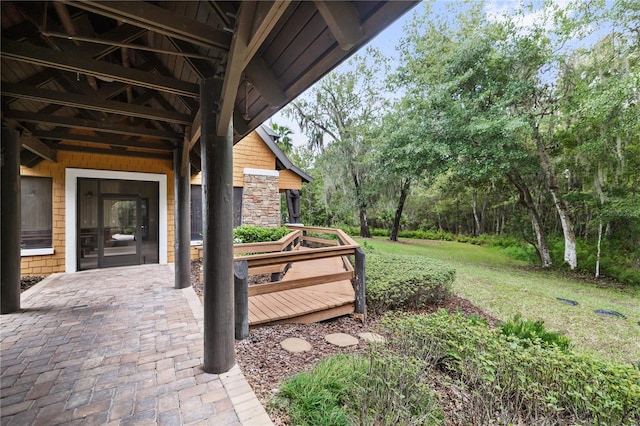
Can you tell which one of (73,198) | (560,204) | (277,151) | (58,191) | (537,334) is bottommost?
(537,334)

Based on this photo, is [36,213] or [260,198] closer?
[36,213]

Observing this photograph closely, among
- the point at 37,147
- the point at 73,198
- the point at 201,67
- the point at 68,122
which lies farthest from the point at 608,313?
the point at 73,198

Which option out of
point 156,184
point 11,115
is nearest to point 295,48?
point 11,115

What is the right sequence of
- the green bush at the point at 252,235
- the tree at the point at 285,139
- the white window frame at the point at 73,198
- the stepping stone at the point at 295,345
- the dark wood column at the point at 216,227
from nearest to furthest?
1. the dark wood column at the point at 216,227
2. the stepping stone at the point at 295,345
3. the white window frame at the point at 73,198
4. the green bush at the point at 252,235
5. the tree at the point at 285,139

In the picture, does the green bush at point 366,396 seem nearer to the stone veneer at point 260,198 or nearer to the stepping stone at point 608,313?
the stepping stone at point 608,313

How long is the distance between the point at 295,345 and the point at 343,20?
303 centimetres

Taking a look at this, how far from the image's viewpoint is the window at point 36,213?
5938mm

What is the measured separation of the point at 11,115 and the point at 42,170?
135 inches

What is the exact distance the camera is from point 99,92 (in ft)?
10.2

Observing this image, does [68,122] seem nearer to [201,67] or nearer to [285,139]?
[201,67]

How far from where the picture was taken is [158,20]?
1.63 meters

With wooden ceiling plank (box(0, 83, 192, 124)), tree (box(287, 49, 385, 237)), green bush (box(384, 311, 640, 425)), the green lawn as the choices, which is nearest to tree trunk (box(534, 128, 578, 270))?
the green lawn

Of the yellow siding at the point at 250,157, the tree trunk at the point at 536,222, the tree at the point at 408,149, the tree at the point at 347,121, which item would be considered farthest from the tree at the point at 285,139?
the tree trunk at the point at 536,222

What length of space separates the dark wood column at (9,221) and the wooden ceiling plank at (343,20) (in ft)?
15.8
